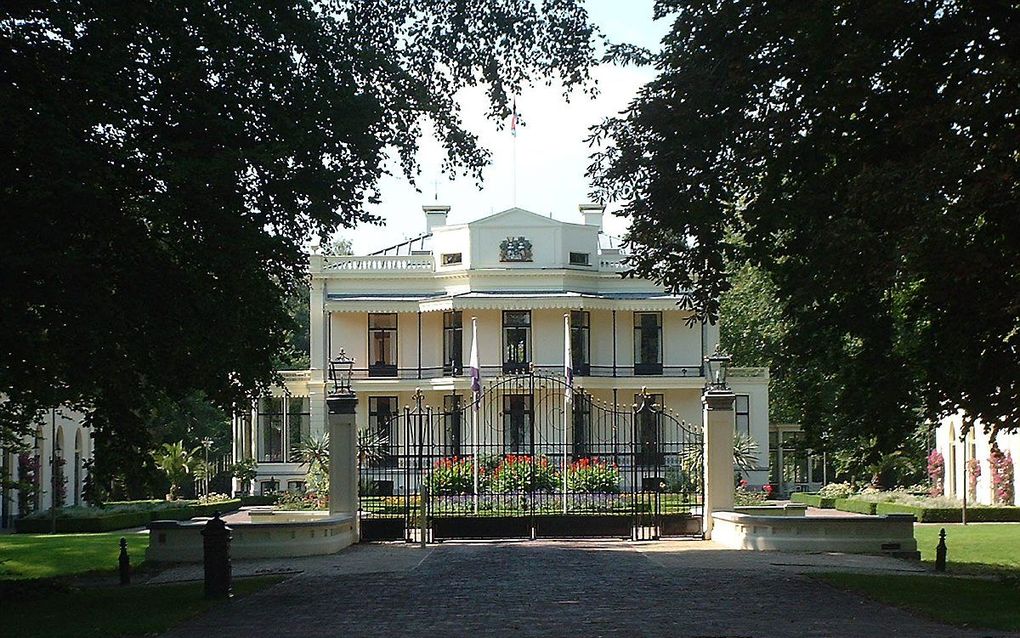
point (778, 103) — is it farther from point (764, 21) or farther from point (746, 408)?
point (746, 408)

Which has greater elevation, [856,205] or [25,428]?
[856,205]

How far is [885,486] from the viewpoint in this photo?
182 ft

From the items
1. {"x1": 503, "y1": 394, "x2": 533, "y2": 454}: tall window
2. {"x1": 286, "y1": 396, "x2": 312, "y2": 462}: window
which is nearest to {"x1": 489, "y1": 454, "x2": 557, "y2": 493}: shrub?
{"x1": 503, "y1": 394, "x2": 533, "y2": 454}: tall window

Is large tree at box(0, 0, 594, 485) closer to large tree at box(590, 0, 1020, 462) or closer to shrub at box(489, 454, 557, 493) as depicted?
large tree at box(590, 0, 1020, 462)

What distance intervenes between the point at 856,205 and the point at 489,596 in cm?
609

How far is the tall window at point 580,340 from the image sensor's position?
5472 cm

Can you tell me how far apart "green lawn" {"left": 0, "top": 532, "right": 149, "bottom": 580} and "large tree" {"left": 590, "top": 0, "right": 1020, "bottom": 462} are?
11.4m

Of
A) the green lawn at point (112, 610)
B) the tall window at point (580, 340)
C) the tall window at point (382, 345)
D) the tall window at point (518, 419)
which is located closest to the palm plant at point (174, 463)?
the tall window at point (382, 345)

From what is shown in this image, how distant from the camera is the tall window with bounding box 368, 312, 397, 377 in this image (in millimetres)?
55438

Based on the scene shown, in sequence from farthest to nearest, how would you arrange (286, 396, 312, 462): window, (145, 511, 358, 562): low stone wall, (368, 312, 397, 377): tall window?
(286, 396, 312, 462): window < (368, 312, 397, 377): tall window < (145, 511, 358, 562): low stone wall

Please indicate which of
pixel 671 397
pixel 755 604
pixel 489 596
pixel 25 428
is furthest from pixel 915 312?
pixel 671 397

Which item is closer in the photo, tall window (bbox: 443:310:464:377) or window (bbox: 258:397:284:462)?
tall window (bbox: 443:310:464:377)

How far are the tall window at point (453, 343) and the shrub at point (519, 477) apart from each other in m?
20.8

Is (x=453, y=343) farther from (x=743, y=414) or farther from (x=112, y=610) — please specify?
(x=112, y=610)
